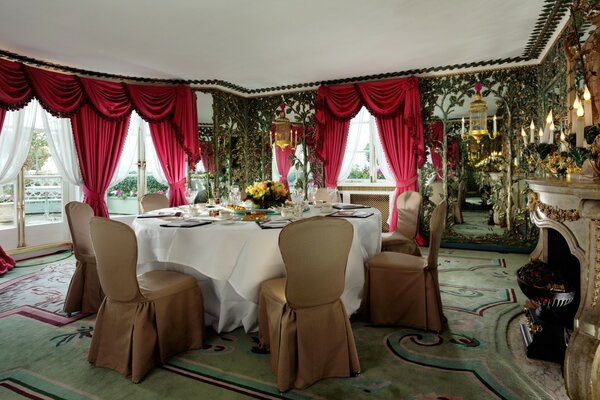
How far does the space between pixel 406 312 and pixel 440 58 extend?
12.2 ft

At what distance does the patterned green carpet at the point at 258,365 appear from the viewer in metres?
1.97

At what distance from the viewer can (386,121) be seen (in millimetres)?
5891

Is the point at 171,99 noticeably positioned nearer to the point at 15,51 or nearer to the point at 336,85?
the point at 15,51

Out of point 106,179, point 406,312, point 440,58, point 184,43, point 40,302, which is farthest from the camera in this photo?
point 106,179

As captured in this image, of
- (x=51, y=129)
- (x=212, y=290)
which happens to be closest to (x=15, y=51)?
(x=51, y=129)

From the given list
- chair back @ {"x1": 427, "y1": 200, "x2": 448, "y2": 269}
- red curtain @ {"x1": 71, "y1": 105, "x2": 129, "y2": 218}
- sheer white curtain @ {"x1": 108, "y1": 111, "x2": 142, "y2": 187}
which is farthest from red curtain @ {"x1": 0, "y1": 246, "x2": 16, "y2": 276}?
chair back @ {"x1": 427, "y1": 200, "x2": 448, "y2": 269}

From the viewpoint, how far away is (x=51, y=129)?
17.1 feet

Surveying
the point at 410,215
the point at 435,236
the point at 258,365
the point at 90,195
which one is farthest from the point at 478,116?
the point at 90,195

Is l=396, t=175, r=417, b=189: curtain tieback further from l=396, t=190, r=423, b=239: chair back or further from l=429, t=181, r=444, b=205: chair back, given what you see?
l=396, t=190, r=423, b=239: chair back

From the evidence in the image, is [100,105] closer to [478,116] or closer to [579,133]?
[478,116]

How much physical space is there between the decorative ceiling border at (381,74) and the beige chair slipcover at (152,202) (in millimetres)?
2433

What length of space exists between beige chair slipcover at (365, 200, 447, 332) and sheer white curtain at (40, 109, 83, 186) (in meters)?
4.69

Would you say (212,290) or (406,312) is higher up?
(212,290)

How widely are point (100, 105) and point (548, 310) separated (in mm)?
5764
